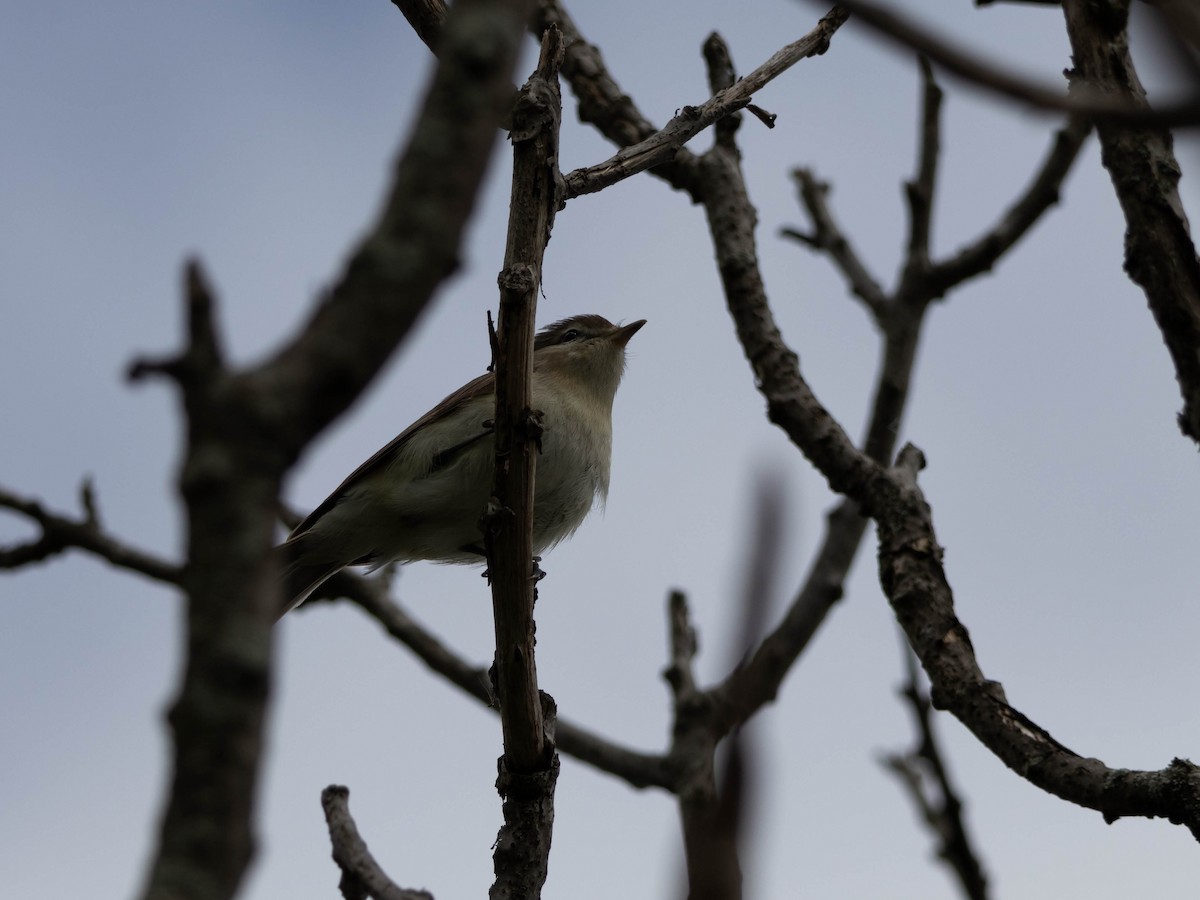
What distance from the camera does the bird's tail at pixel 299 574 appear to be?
21.2 ft

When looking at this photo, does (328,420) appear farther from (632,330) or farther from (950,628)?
(632,330)

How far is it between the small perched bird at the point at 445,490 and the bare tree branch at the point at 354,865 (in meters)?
2.60

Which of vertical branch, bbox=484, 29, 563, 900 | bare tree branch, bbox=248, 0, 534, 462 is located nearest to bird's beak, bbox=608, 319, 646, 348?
vertical branch, bbox=484, 29, 563, 900

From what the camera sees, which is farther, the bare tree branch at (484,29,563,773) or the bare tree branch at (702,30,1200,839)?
the bare tree branch at (484,29,563,773)

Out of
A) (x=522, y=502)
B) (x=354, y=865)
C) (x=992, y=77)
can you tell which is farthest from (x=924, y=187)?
(x=992, y=77)

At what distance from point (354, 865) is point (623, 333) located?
445 centimetres

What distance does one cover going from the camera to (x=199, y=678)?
3.95 feet

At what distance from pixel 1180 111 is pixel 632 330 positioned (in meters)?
6.22

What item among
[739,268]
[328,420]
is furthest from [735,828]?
[739,268]

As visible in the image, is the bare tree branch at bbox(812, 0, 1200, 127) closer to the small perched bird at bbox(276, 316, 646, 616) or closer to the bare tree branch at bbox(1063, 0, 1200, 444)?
the bare tree branch at bbox(1063, 0, 1200, 444)

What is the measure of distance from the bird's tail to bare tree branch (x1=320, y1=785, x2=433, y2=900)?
292cm

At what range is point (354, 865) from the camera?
3410mm

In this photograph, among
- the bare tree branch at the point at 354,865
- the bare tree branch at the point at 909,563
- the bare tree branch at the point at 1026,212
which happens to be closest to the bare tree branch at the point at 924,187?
the bare tree branch at the point at 1026,212

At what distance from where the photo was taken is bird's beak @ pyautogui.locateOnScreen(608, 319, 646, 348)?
7340mm
